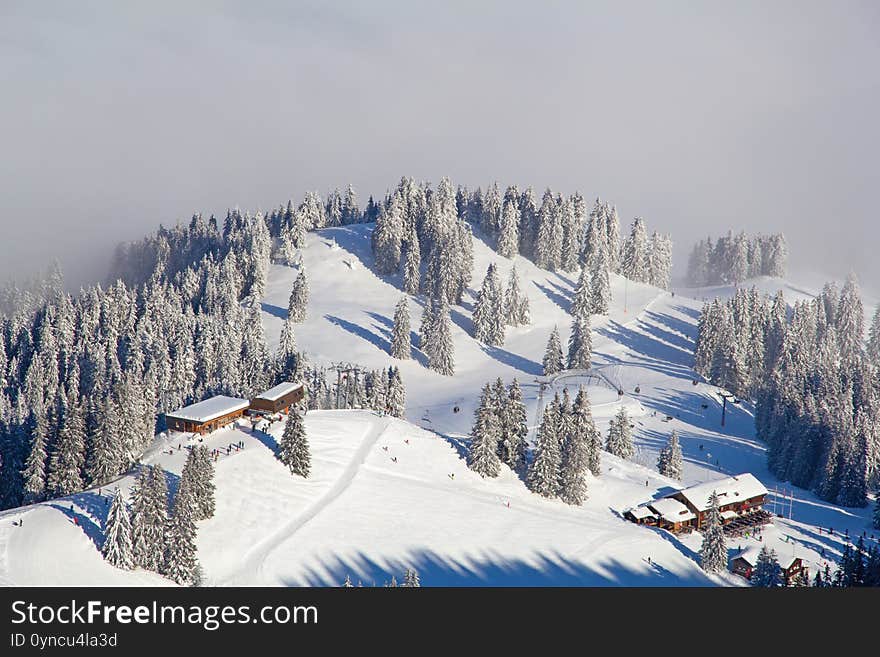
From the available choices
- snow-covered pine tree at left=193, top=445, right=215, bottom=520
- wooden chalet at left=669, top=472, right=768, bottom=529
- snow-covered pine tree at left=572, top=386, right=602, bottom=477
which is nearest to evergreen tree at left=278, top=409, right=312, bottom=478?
snow-covered pine tree at left=193, top=445, right=215, bottom=520

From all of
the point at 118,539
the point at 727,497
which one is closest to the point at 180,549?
the point at 118,539

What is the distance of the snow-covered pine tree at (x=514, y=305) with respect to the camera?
150500mm

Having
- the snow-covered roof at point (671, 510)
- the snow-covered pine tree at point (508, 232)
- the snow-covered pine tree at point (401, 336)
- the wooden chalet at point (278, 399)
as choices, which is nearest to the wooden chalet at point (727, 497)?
the snow-covered roof at point (671, 510)

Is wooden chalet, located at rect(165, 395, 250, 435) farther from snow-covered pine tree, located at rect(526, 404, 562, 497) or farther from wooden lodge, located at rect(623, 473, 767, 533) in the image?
wooden lodge, located at rect(623, 473, 767, 533)

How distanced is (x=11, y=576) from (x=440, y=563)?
29.9m

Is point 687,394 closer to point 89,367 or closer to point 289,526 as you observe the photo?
point 289,526

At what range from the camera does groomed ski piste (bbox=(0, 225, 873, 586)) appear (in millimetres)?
57219

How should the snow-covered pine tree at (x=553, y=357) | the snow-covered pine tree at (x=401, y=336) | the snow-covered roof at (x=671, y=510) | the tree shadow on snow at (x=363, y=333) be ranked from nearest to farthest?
the snow-covered roof at (x=671, y=510) < the snow-covered pine tree at (x=553, y=357) < the snow-covered pine tree at (x=401, y=336) < the tree shadow on snow at (x=363, y=333)

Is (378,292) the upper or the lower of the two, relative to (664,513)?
upper

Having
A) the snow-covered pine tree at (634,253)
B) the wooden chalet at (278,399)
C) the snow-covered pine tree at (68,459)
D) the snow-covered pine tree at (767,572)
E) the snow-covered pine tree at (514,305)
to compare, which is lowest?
the snow-covered pine tree at (68,459)

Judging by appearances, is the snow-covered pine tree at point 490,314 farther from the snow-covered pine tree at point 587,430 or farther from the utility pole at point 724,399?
the snow-covered pine tree at point 587,430

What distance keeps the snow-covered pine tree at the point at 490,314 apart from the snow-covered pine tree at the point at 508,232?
22666mm
